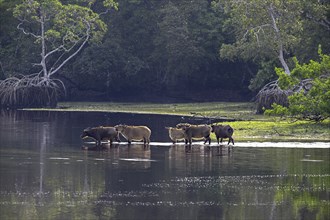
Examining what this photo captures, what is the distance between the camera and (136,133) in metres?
35.7

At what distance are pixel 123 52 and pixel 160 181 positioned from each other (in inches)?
1980

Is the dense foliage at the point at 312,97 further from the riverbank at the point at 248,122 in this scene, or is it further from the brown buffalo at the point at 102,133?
the brown buffalo at the point at 102,133

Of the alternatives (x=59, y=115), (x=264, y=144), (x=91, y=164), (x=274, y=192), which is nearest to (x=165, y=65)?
(x=59, y=115)

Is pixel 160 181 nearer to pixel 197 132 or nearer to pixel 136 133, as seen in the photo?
pixel 197 132

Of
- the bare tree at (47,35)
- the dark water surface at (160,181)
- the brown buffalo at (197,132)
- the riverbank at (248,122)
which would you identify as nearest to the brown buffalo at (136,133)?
the dark water surface at (160,181)

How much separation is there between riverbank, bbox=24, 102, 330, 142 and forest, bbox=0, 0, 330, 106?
18.7 feet

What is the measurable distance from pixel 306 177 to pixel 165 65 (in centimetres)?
5266

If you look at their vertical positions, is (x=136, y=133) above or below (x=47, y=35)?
below

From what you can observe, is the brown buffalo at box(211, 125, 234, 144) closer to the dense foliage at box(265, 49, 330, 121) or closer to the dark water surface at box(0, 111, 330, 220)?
the dark water surface at box(0, 111, 330, 220)

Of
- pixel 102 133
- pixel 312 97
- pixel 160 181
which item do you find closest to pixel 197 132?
pixel 102 133

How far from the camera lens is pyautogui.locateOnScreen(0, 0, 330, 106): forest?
69938mm

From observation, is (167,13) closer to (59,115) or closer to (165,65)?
(165,65)

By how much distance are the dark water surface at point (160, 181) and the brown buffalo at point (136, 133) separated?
578mm

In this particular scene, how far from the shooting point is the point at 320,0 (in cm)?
5456
